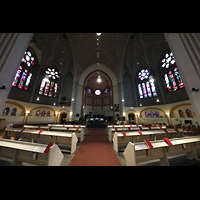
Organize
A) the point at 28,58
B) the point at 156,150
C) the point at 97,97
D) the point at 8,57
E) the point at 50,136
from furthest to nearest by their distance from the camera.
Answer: the point at 97,97
the point at 28,58
the point at 50,136
the point at 8,57
the point at 156,150

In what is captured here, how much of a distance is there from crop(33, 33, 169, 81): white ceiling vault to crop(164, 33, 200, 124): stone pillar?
8.70m

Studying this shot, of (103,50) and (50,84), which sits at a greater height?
(103,50)

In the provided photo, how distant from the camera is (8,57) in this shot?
104 inches

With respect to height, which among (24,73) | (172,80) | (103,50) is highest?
(103,50)

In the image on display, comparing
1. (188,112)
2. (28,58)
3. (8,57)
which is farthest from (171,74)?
(28,58)

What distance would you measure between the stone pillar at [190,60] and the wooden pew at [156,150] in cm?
113

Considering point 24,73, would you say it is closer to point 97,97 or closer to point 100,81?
point 100,81

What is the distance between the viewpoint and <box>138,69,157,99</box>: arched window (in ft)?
36.0

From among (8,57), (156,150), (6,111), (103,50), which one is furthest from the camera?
(103,50)

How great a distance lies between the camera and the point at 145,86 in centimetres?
1165

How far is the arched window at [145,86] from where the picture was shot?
10958 millimetres

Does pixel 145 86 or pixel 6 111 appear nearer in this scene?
pixel 6 111

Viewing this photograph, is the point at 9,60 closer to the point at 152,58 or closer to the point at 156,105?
the point at 156,105

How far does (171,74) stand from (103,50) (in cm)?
1074
